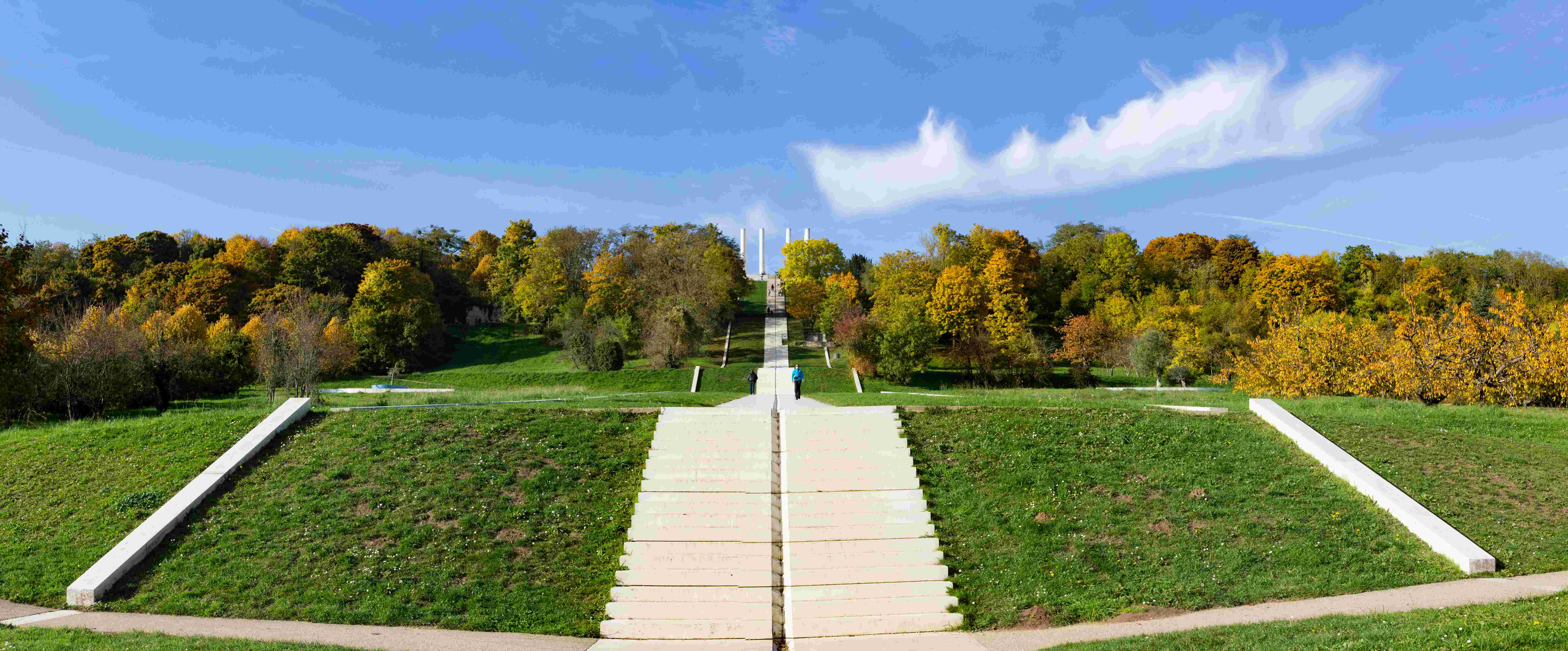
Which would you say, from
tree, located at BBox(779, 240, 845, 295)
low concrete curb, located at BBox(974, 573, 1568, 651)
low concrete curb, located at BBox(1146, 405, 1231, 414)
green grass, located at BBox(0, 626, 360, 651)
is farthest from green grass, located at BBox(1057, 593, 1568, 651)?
tree, located at BBox(779, 240, 845, 295)

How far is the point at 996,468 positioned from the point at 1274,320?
18618mm

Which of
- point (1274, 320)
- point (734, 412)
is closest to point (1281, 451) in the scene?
point (734, 412)

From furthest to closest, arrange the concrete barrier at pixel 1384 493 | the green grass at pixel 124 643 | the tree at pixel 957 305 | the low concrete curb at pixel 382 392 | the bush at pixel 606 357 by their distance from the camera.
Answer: the tree at pixel 957 305 < the bush at pixel 606 357 < the low concrete curb at pixel 382 392 < the concrete barrier at pixel 1384 493 < the green grass at pixel 124 643

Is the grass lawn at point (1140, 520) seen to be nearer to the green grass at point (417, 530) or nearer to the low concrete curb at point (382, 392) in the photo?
the green grass at point (417, 530)

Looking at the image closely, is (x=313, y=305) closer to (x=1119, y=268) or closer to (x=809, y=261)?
(x=809, y=261)

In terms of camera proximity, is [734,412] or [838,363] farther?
[838,363]

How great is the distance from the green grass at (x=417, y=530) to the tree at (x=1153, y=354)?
35075 mm

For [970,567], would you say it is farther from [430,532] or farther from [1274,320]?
[1274,320]

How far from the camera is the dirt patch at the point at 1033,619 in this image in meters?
11.9

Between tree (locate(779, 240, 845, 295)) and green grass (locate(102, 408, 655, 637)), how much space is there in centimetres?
6020

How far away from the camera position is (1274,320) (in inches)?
1168

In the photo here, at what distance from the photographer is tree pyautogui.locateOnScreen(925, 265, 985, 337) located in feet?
169

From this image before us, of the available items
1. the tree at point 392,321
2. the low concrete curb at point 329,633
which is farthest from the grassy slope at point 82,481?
the tree at point 392,321

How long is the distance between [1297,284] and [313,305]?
63951 mm
